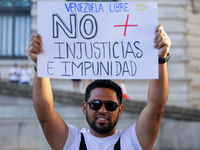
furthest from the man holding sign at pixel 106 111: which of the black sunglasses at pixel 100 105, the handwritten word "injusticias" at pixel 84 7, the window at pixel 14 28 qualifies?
the window at pixel 14 28

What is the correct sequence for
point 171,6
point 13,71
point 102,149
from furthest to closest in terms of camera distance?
point 171,6
point 13,71
point 102,149

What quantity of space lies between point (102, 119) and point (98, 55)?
1.97 ft

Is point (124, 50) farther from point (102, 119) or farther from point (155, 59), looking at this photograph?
point (102, 119)

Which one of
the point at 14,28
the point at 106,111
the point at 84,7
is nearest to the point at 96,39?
the point at 84,7

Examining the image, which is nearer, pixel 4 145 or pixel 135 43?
pixel 135 43

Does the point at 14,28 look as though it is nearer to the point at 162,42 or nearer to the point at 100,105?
the point at 100,105

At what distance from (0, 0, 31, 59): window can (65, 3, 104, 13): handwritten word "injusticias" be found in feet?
42.8

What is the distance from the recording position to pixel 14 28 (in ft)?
53.2

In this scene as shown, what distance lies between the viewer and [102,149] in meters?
2.93

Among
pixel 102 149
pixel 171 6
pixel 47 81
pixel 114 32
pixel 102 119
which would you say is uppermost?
pixel 171 6

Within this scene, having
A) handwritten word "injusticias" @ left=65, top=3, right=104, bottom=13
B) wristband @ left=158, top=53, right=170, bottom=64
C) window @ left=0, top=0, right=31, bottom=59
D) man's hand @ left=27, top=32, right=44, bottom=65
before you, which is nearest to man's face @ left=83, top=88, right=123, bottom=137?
wristband @ left=158, top=53, right=170, bottom=64

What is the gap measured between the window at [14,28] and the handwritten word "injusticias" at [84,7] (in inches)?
514

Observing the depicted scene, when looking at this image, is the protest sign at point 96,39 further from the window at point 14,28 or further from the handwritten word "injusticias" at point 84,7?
the window at point 14,28

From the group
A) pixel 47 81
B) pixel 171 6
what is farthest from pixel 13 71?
pixel 47 81
